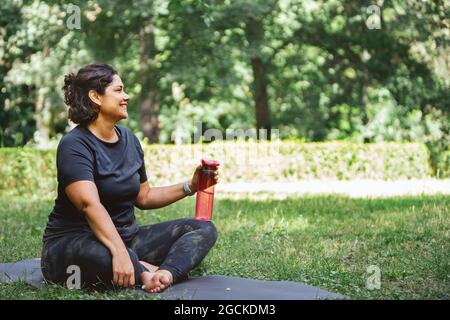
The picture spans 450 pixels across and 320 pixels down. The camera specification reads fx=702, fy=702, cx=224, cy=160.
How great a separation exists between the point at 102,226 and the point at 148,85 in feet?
47.7

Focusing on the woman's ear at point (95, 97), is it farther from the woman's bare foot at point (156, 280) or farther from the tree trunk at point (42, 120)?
the tree trunk at point (42, 120)

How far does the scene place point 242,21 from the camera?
17.0 metres

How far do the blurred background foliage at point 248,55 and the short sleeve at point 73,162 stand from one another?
396 inches

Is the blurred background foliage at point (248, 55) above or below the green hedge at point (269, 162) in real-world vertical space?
above

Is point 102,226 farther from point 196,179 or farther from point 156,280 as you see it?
point 196,179

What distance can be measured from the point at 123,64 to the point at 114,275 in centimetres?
1558

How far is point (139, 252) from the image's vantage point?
488cm

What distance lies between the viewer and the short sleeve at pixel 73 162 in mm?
4312

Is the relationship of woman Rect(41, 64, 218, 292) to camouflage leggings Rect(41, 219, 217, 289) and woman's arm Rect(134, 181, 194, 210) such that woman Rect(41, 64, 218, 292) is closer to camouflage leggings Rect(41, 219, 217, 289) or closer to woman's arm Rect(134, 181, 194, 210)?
camouflage leggings Rect(41, 219, 217, 289)

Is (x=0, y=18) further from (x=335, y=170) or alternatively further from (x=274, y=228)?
(x=274, y=228)

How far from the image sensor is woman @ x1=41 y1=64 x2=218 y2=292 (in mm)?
4301

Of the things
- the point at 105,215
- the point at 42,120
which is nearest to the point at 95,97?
the point at 105,215

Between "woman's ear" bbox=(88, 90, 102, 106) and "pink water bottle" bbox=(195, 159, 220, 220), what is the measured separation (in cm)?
80

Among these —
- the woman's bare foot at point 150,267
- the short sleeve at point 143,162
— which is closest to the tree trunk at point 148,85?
the short sleeve at point 143,162
